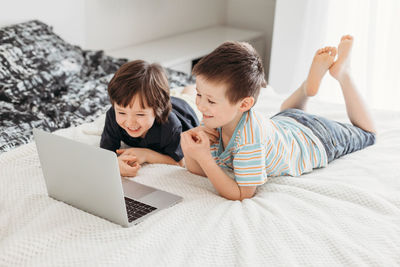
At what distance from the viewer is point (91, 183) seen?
1.08 metres

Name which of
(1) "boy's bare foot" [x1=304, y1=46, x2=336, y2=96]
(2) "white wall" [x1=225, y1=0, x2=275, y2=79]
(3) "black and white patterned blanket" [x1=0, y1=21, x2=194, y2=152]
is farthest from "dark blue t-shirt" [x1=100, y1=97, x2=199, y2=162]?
(2) "white wall" [x1=225, y1=0, x2=275, y2=79]

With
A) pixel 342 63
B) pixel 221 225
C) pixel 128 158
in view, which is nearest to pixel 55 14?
pixel 128 158

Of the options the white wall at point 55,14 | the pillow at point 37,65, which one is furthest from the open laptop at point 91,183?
the white wall at point 55,14

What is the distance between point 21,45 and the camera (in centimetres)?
208

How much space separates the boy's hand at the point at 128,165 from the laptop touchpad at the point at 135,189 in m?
0.04

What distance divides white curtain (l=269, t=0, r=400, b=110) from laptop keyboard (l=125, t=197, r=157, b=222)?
207 cm

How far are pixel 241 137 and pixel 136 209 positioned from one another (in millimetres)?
325

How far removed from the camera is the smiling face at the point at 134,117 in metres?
1.39

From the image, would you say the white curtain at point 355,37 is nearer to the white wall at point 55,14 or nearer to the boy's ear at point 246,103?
the white wall at point 55,14

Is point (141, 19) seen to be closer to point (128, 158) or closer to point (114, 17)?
point (114, 17)

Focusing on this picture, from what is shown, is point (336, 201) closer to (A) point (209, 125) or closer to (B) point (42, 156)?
(A) point (209, 125)

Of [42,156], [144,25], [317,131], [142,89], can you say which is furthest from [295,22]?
[42,156]

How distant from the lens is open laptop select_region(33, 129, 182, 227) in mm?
1022

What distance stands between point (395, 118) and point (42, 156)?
1.28m
